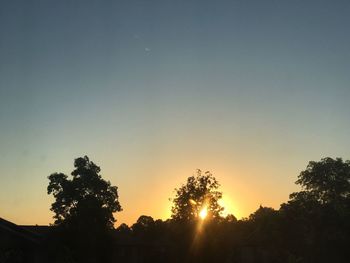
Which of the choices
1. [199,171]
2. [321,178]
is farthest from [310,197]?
[199,171]

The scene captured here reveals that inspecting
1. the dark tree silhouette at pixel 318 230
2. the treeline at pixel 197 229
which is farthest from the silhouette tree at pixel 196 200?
the dark tree silhouette at pixel 318 230

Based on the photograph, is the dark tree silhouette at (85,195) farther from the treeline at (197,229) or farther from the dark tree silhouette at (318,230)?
the dark tree silhouette at (318,230)

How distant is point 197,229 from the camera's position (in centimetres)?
3844

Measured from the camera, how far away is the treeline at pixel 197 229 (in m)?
38.8

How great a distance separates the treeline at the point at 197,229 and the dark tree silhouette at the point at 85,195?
0.13m

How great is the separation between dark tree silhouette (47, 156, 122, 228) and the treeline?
0.41 ft

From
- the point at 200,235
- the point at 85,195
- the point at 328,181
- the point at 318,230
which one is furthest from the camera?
the point at 328,181

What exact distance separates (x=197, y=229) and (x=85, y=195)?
68.8 ft

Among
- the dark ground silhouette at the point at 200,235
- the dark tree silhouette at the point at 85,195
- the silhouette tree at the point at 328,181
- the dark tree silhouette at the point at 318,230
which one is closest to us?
the dark ground silhouette at the point at 200,235

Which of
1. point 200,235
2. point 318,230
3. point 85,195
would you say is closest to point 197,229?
point 200,235

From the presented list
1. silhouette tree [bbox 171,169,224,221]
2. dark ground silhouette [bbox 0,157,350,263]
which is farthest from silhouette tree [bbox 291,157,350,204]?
silhouette tree [bbox 171,169,224,221]

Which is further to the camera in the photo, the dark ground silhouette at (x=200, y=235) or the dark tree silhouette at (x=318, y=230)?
the dark tree silhouette at (x=318, y=230)

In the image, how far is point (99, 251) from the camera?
165 feet

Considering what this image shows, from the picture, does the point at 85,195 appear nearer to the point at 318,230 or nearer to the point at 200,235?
the point at 200,235
